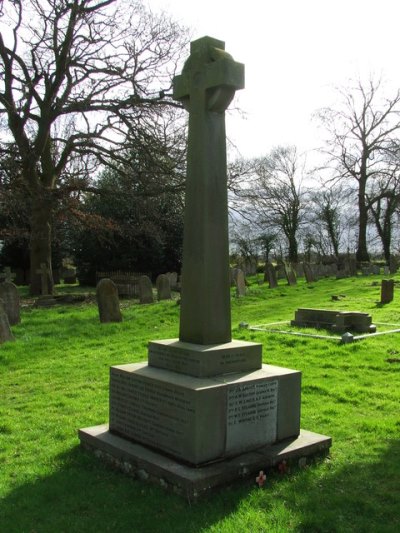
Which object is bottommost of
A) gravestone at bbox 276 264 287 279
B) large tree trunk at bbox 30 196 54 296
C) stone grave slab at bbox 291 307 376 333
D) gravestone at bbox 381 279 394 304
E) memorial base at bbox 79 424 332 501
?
memorial base at bbox 79 424 332 501

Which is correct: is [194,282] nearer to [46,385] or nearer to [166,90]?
[46,385]

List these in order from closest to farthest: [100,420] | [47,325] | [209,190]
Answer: [209,190] → [100,420] → [47,325]

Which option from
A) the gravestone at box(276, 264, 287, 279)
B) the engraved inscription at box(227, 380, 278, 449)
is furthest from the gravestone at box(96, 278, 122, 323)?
the gravestone at box(276, 264, 287, 279)

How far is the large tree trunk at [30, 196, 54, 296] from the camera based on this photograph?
18750 millimetres

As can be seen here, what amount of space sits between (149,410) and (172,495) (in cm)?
74

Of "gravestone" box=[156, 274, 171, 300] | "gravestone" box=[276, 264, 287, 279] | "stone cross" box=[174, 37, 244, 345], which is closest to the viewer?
"stone cross" box=[174, 37, 244, 345]

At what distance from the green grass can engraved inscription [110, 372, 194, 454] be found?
0.36m

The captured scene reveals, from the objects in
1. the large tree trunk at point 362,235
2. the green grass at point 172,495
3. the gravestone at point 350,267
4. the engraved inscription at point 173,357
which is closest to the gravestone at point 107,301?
the green grass at point 172,495

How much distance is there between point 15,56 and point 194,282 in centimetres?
1682

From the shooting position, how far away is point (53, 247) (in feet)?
99.0

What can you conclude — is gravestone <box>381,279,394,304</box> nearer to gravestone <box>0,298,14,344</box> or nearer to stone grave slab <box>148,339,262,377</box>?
gravestone <box>0,298,14,344</box>

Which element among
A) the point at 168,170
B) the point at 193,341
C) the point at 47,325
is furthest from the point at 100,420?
the point at 168,170

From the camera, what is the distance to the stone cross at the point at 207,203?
4289 mm

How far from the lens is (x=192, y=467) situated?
376cm
